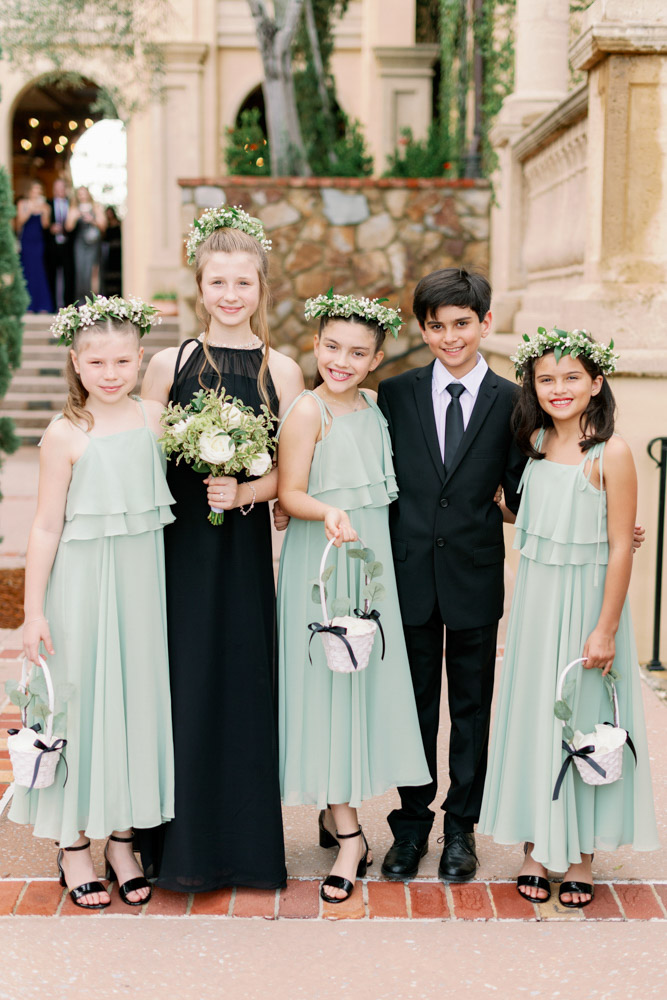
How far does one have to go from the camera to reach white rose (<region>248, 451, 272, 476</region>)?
3.03 meters

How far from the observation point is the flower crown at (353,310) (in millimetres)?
3178

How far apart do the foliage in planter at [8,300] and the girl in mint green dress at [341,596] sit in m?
3.74

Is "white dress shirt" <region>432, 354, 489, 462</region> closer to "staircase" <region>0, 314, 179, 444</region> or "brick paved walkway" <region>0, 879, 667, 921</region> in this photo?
"brick paved walkway" <region>0, 879, 667, 921</region>

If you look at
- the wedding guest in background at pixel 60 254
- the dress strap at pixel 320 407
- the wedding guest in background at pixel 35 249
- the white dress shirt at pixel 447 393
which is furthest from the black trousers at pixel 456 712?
the wedding guest in background at pixel 35 249

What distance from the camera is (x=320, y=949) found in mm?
3002

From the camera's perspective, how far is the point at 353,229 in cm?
1131

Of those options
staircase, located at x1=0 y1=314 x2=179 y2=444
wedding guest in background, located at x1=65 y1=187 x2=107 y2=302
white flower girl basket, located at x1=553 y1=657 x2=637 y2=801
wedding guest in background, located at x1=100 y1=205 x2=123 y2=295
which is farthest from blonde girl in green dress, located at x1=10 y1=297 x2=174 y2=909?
wedding guest in background, located at x1=100 y1=205 x2=123 y2=295

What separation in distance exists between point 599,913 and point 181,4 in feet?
50.8

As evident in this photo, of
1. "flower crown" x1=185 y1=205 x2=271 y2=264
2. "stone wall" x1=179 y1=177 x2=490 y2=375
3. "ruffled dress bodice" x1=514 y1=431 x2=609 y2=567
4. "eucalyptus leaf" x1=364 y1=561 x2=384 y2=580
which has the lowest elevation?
"eucalyptus leaf" x1=364 y1=561 x2=384 y2=580

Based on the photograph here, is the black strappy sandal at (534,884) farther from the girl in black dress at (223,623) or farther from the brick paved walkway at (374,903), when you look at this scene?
the girl in black dress at (223,623)

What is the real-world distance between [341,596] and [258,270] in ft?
3.25

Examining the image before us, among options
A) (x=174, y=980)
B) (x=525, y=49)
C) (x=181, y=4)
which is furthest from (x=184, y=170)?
(x=174, y=980)

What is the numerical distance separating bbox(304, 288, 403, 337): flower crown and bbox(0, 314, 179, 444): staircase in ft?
30.4

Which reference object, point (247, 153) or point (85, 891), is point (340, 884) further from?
point (247, 153)
